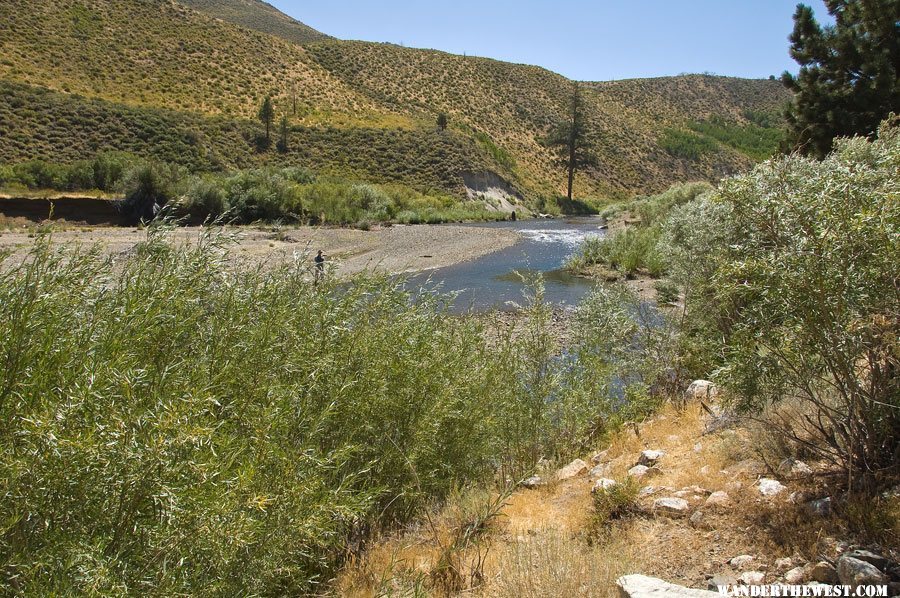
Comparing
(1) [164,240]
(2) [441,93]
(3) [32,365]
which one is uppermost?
(2) [441,93]

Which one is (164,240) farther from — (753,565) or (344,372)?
(753,565)

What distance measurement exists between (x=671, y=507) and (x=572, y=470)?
2373 millimetres

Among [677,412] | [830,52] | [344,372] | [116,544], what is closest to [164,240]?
[344,372]

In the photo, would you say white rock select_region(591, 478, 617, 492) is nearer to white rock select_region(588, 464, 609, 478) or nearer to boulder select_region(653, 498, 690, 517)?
boulder select_region(653, 498, 690, 517)

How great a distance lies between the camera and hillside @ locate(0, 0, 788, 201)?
47719mm

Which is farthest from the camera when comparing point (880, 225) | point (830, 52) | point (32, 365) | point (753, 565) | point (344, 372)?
point (830, 52)

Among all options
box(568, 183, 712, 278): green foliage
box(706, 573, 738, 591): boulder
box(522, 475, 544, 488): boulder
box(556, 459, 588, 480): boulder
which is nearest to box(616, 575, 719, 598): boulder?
box(706, 573, 738, 591): boulder

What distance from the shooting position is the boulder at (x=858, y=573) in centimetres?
346

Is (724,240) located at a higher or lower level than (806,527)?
higher

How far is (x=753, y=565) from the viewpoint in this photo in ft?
13.9

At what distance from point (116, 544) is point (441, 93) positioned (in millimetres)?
85529

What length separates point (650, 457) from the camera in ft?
23.1

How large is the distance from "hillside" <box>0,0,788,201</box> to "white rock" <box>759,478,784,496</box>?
46.3 m

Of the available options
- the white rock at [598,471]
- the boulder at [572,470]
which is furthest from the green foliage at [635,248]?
the white rock at [598,471]
